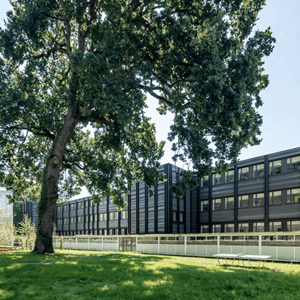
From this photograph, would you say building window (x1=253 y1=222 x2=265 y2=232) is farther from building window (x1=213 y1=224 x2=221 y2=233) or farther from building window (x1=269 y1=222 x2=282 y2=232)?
building window (x1=213 y1=224 x2=221 y2=233)

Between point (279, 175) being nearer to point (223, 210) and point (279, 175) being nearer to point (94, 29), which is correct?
point (223, 210)

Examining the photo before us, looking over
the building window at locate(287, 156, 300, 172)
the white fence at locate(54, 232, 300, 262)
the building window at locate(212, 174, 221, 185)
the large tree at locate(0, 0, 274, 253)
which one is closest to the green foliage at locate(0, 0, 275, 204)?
the large tree at locate(0, 0, 274, 253)

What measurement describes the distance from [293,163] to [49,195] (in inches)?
1132

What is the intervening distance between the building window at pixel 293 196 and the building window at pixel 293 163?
8.18 ft

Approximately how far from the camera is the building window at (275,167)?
36391mm

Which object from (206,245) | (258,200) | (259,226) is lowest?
(259,226)

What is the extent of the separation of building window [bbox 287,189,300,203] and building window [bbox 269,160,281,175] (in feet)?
9.11

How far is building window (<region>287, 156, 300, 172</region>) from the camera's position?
114 feet

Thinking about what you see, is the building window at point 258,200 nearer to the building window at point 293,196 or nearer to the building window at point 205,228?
the building window at point 293,196

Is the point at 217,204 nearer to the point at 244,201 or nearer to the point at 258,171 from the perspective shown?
the point at 244,201

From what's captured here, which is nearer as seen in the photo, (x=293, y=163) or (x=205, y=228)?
(x=293, y=163)

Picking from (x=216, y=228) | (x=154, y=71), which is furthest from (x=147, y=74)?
(x=216, y=228)

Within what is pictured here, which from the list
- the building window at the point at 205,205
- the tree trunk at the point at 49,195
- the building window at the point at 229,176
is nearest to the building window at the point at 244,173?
the building window at the point at 229,176

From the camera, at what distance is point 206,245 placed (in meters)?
21.9
